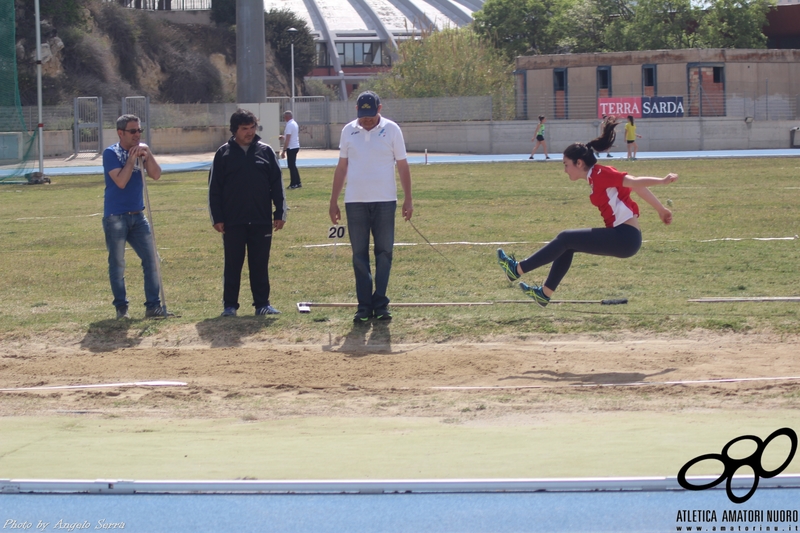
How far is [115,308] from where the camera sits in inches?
392

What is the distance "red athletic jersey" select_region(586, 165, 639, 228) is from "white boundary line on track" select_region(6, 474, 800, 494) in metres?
3.82

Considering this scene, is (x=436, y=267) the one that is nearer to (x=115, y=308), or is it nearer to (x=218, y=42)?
(x=115, y=308)

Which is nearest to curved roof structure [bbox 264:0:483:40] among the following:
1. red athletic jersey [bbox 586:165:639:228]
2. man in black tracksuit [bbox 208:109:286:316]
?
man in black tracksuit [bbox 208:109:286:316]

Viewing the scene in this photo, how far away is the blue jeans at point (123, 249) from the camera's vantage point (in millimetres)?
9469

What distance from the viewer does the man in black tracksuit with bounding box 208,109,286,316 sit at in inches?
368

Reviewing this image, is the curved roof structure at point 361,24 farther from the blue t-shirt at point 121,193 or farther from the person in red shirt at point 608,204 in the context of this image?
the person in red shirt at point 608,204

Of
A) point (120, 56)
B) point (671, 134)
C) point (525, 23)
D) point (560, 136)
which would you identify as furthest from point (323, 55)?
point (671, 134)

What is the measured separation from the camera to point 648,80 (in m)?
48.7

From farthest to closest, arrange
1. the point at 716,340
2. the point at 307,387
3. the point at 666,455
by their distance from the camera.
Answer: the point at 716,340 < the point at 307,387 < the point at 666,455

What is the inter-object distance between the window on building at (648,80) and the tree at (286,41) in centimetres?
3776

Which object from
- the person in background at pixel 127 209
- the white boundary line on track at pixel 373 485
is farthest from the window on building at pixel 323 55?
the white boundary line on track at pixel 373 485

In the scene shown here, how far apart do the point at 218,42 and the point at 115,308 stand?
6709 cm

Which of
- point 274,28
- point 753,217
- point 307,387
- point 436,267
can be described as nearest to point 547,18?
point 274,28

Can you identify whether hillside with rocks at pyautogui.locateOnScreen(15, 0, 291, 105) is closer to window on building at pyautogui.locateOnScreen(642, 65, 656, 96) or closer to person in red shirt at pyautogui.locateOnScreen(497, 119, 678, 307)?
window on building at pyautogui.locateOnScreen(642, 65, 656, 96)
